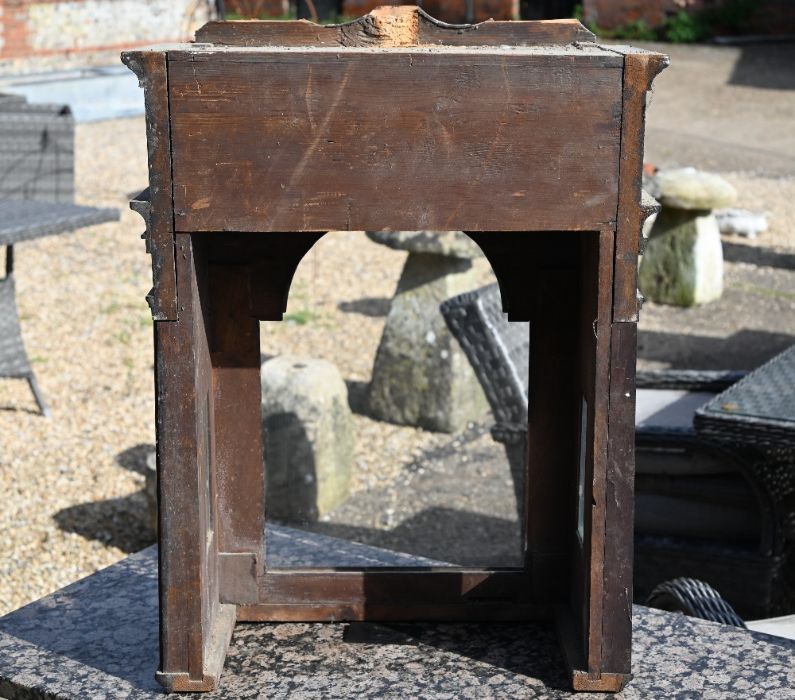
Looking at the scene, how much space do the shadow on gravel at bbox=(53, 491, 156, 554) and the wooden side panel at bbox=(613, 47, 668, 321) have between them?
287 centimetres

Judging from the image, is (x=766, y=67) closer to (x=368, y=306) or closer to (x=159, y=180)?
(x=368, y=306)

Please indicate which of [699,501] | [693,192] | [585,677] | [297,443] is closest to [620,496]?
[585,677]

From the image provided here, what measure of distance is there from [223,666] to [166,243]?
767 millimetres

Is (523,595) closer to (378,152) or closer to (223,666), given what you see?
(223,666)

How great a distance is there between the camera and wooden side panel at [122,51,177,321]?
1710 mm

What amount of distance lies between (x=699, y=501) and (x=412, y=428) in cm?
226

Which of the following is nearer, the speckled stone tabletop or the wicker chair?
the speckled stone tabletop

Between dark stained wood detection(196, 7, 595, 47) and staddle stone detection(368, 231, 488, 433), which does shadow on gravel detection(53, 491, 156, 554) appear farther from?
dark stained wood detection(196, 7, 595, 47)

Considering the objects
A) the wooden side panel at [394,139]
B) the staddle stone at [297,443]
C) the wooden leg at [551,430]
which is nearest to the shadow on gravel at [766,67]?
the staddle stone at [297,443]

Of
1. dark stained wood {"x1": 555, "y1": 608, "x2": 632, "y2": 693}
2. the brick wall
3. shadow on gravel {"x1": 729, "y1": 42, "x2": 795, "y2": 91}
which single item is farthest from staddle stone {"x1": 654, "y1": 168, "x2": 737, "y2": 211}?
the brick wall

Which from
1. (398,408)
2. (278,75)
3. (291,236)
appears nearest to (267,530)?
(291,236)

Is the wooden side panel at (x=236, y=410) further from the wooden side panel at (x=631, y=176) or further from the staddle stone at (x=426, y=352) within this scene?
the staddle stone at (x=426, y=352)

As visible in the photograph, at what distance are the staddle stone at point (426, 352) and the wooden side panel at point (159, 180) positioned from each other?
3.57 meters

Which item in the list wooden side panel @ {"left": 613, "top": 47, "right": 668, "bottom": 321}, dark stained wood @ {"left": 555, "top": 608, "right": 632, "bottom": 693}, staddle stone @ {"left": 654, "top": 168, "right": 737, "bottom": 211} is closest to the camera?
wooden side panel @ {"left": 613, "top": 47, "right": 668, "bottom": 321}
